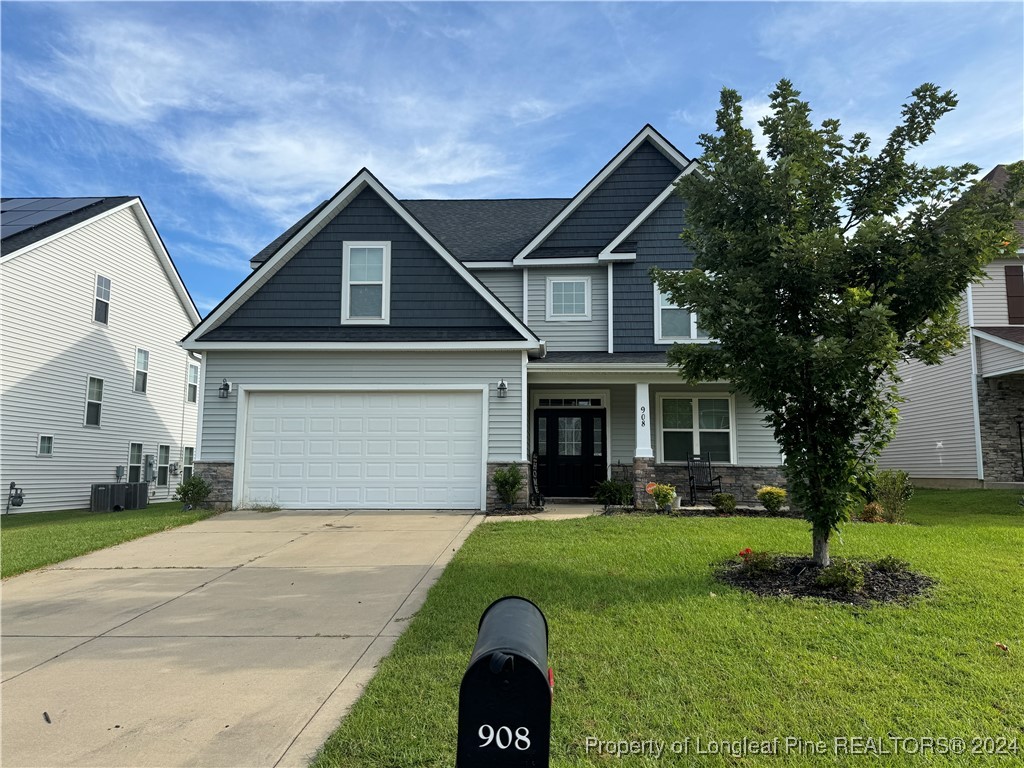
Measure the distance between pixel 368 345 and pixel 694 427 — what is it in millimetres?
7789

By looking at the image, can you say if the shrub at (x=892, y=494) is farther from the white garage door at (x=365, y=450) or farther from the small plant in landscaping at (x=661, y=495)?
the white garage door at (x=365, y=450)

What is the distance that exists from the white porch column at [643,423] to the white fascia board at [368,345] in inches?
106

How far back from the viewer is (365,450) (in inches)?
497

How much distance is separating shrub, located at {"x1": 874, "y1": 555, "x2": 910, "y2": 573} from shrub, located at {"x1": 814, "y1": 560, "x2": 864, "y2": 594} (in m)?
0.64

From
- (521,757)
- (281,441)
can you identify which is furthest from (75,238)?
(521,757)

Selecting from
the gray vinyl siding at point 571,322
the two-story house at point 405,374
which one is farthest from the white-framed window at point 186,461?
the gray vinyl siding at point 571,322

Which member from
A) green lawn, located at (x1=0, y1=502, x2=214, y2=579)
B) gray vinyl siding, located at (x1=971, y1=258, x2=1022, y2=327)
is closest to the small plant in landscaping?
green lawn, located at (x1=0, y1=502, x2=214, y2=579)

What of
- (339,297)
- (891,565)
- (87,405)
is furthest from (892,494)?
(87,405)

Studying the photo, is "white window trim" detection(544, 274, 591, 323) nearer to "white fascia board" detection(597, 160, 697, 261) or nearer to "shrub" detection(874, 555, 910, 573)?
"white fascia board" detection(597, 160, 697, 261)

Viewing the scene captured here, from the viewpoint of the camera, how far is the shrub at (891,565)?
6.30 meters

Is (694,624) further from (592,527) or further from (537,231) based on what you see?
(537,231)

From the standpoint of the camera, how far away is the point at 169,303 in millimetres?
22578

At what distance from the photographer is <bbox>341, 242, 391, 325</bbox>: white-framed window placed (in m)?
13.1

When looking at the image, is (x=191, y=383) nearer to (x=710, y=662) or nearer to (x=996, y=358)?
(x=710, y=662)
